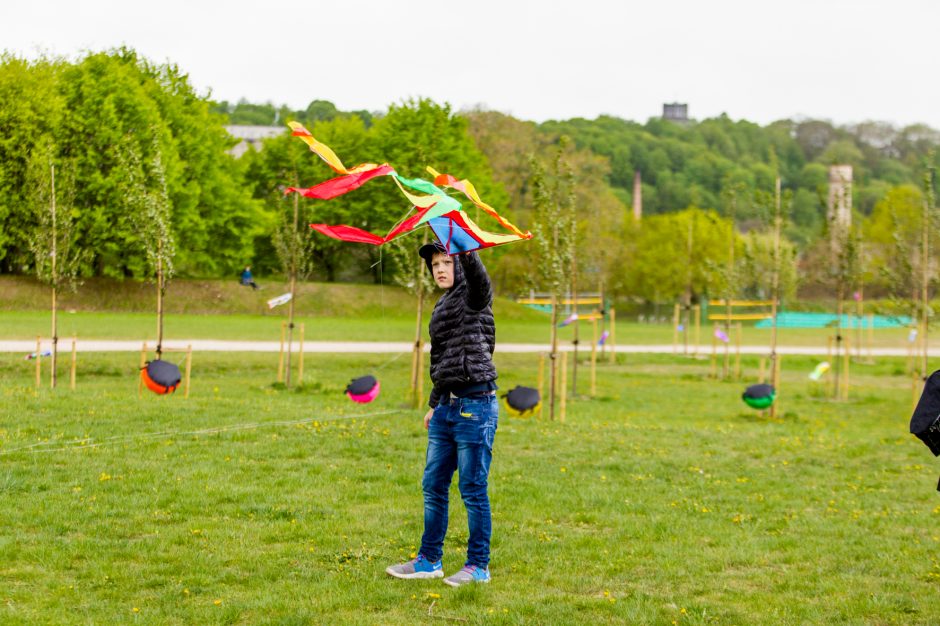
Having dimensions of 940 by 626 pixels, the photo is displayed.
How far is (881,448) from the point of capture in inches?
566

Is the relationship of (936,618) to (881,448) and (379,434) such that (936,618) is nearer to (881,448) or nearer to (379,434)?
(379,434)

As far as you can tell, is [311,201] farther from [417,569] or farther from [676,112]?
[676,112]

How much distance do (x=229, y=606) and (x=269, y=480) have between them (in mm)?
3846

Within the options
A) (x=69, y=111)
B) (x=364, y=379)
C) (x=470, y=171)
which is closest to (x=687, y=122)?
(x=470, y=171)

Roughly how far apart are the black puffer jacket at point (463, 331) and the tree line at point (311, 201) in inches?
20.6

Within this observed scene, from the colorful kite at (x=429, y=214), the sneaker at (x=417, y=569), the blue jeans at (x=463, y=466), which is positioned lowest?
the sneaker at (x=417, y=569)

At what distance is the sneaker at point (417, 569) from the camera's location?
658 cm

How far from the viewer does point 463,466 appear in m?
6.50

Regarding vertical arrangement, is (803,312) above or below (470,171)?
below

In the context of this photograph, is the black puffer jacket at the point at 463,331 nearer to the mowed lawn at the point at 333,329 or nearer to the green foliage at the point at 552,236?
the green foliage at the point at 552,236

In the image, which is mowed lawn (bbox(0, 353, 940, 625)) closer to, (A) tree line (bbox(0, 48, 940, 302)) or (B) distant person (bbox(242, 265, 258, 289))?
(A) tree line (bbox(0, 48, 940, 302))

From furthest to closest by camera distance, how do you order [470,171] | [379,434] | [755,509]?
[470,171], [379,434], [755,509]

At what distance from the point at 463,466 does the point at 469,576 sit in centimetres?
71

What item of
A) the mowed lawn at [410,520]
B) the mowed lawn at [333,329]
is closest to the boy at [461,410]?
the mowed lawn at [410,520]
